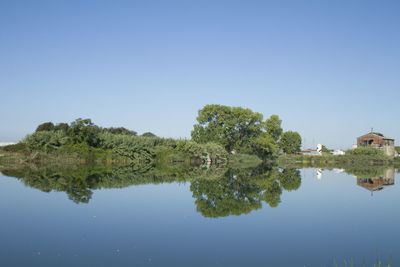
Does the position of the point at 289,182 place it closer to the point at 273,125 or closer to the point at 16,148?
the point at 16,148

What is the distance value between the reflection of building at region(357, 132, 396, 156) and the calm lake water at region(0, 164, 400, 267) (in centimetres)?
5924

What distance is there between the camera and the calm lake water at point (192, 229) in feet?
19.5

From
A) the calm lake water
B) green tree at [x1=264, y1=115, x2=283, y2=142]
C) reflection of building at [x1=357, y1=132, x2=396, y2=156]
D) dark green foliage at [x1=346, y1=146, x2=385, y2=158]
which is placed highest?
green tree at [x1=264, y1=115, x2=283, y2=142]

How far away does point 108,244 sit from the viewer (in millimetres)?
6598

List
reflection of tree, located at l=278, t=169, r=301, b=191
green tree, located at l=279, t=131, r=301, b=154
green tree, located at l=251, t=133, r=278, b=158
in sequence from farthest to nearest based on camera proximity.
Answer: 1. green tree, located at l=279, t=131, r=301, b=154
2. green tree, located at l=251, t=133, r=278, b=158
3. reflection of tree, located at l=278, t=169, r=301, b=191

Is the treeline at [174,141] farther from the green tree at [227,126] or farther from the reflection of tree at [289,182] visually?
the reflection of tree at [289,182]

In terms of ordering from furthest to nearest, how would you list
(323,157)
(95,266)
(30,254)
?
(323,157), (30,254), (95,266)

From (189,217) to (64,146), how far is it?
33628mm

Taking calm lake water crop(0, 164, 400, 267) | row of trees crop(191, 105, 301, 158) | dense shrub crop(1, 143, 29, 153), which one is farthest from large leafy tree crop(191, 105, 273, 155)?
calm lake water crop(0, 164, 400, 267)

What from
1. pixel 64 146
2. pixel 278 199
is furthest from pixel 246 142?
pixel 278 199

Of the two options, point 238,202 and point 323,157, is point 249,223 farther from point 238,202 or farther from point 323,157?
point 323,157

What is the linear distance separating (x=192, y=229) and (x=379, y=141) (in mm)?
68549

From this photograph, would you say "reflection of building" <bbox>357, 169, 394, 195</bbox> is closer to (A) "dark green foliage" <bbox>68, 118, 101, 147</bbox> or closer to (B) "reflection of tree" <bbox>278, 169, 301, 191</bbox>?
(B) "reflection of tree" <bbox>278, 169, 301, 191</bbox>

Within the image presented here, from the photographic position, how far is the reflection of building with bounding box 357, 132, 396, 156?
65.9m
